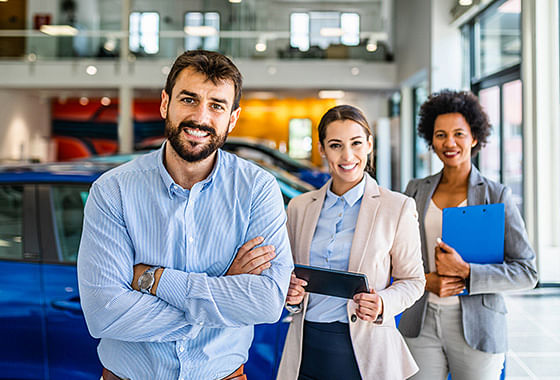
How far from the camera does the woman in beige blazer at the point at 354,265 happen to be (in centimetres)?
148

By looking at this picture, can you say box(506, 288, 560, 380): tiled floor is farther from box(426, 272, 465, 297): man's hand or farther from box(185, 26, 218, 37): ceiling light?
box(185, 26, 218, 37): ceiling light

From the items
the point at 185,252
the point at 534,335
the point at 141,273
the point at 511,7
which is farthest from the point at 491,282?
the point at 511,7

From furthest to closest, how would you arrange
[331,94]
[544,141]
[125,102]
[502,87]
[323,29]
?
[331,94] < [323,29] < [125,102] < [502,87] < [544,141]

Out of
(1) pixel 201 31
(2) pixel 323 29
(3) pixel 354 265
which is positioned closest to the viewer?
(3) pixel 354 265

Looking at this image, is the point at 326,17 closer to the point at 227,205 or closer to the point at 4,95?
the point at 4,95

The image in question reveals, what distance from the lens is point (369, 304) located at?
1.42 metres

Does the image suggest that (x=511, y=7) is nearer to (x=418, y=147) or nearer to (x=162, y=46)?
(x=418, y=147)

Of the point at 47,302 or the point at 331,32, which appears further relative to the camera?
the point at 331,32

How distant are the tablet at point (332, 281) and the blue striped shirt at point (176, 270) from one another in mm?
65

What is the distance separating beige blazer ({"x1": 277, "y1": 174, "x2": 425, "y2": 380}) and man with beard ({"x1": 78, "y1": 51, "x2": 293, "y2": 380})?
0.23 m

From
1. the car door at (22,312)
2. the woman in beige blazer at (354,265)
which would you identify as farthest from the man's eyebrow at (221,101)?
the car door at (22,312)

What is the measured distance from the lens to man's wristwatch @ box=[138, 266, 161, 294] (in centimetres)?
130

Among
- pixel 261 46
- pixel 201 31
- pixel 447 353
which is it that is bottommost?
pixel 447 353

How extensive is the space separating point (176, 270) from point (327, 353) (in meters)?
0.56
